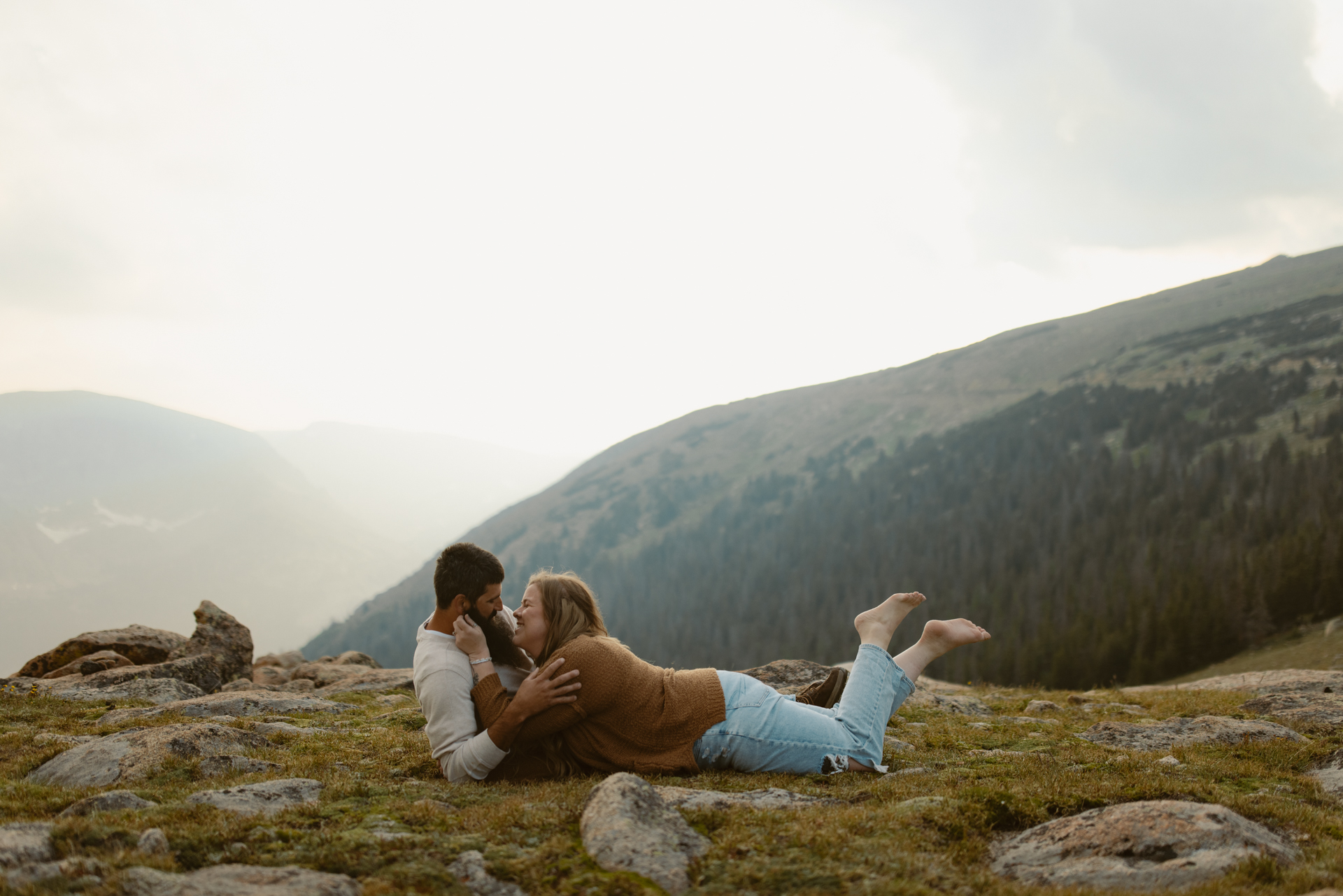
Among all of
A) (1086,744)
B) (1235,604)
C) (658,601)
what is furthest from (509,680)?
(658,601)

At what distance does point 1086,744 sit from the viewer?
1139cm

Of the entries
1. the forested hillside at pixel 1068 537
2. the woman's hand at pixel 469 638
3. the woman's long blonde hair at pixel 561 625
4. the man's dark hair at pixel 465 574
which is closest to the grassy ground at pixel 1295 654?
the forested hillside at pixel 1068 537

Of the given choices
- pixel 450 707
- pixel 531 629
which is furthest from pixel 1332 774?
pixel 450 707

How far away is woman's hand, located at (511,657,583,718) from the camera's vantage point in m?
8.17

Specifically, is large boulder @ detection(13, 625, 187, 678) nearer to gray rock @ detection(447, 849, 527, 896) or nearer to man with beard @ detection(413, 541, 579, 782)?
man with beard @ detection(413, 541, 579, 782)

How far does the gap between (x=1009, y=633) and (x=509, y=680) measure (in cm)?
9940

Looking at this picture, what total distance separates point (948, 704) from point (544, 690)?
11.7m

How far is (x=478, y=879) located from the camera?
17.8ft

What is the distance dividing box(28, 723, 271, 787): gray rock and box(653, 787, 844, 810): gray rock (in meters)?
6.70

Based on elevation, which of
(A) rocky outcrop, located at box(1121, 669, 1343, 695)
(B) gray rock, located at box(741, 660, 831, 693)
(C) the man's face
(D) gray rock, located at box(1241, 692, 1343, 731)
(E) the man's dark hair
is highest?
(E) the man's dark hair

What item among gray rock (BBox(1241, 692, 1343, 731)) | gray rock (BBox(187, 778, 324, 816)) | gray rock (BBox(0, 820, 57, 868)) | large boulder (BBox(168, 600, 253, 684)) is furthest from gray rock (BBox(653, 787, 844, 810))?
large boulder (BBox(168, 600, 253, 684))

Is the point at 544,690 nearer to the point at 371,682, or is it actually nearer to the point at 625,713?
the point at 625,713

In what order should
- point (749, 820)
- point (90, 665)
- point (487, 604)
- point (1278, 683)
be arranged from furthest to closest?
point (90, 665), point (1278, 683), point (487, 604), point (749, 820)

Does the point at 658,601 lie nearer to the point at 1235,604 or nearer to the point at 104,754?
the point at 1235,604
